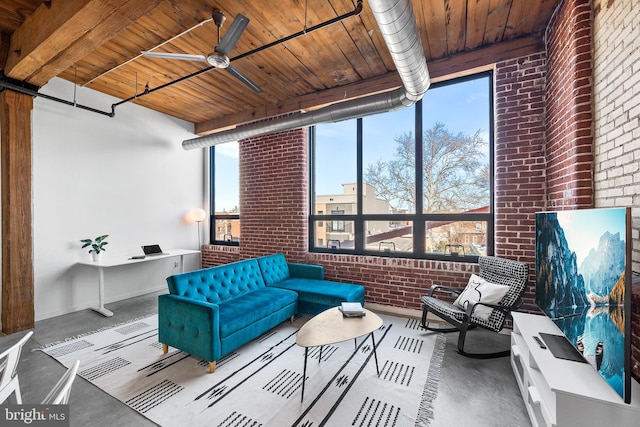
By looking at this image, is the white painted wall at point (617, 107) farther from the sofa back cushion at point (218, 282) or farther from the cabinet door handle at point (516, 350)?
the sofa back cushion at point (218, 282)

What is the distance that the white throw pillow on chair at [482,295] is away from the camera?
275cm

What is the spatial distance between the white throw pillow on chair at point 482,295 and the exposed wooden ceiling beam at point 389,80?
258cm

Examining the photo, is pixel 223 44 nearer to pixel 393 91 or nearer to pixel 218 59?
pixel 218 59

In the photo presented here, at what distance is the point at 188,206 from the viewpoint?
5.69 meters

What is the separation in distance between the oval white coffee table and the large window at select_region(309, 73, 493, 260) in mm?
1715

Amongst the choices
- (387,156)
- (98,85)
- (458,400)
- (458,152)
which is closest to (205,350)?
(458,400)

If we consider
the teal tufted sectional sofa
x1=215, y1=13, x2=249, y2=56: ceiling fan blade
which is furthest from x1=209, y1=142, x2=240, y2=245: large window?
x1=215, y1=13, x2=249, y2=56: ceiling fan blade

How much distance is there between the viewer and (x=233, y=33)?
89.2 inches

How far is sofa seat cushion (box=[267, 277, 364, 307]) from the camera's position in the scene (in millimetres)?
3373

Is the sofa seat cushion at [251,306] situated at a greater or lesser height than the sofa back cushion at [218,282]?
lesser

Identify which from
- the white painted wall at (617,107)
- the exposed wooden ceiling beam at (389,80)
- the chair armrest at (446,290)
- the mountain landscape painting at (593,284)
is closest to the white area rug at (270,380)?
the chair armrest at (446,290)

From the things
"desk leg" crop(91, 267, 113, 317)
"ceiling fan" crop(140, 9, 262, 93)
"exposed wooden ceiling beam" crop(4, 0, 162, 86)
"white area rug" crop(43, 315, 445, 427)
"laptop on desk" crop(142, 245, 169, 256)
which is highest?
"exposed wooden ceiling beam" crop(4, 0, 162, 86)

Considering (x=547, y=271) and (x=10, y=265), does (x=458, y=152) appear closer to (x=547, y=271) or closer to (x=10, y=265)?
(x=547, y=271)

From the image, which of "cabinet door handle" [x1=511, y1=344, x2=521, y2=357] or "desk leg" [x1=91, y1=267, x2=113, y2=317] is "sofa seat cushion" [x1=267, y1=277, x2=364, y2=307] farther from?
"desk leg" [x1=91, y1=267, x2=113, y2=317]
